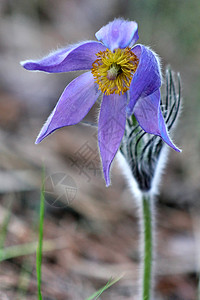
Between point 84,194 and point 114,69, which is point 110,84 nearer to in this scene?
point 114,69

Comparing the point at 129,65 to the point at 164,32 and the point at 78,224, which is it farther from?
the point at 164,32

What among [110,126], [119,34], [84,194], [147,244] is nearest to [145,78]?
[119,34]

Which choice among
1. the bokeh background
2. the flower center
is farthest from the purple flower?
the bokeh background

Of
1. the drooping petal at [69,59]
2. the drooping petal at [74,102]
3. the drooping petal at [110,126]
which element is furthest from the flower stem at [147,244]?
the drooping petal at [69,59]

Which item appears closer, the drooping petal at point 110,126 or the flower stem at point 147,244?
the drooping petal at point 110,126

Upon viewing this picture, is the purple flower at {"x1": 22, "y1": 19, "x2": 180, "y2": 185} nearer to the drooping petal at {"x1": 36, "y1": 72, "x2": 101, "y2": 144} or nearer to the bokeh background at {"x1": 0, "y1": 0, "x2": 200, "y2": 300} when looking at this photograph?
the drooping petal at {"x1": 36, "y1": 72, "x2": 101, "y2": 144}

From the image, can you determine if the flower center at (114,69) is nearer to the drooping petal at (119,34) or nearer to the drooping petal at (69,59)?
the drooping petal at (69,59)

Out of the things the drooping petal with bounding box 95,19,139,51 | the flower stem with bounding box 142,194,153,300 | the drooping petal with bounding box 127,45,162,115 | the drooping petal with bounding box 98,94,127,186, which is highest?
the drooping petal with bounding box 95,19,139,51
